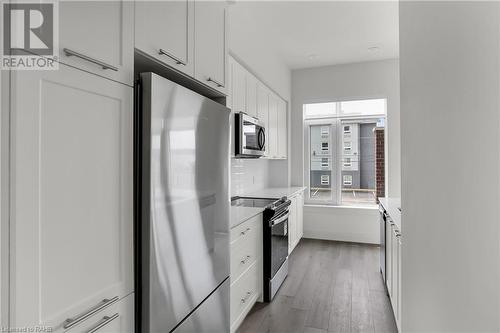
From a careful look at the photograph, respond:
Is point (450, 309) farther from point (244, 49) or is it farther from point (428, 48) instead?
point (244, 49)

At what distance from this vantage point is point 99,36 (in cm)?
93

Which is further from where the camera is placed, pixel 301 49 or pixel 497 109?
pixel 301 49

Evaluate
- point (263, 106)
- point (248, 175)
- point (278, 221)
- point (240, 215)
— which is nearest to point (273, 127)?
point (263, 106)

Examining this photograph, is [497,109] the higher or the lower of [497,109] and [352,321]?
the higher

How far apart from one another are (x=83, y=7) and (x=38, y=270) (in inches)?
30.9

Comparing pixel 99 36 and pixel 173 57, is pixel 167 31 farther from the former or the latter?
pixel 99 36

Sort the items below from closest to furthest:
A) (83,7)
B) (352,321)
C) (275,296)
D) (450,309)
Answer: (450,309) < (83,7) < (352,321) < (275,296)

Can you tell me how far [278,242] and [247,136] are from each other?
43.7 inches

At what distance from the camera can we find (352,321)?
2.37 metres

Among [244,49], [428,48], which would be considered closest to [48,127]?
[428,48]

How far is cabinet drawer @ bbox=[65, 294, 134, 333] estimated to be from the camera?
35.6 inches

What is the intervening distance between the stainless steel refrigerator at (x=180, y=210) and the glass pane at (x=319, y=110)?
3639 millimetres

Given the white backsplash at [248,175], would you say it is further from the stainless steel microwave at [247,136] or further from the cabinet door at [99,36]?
the cabinet door at [99,36]

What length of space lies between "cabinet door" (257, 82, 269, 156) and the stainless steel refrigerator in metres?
1.76
